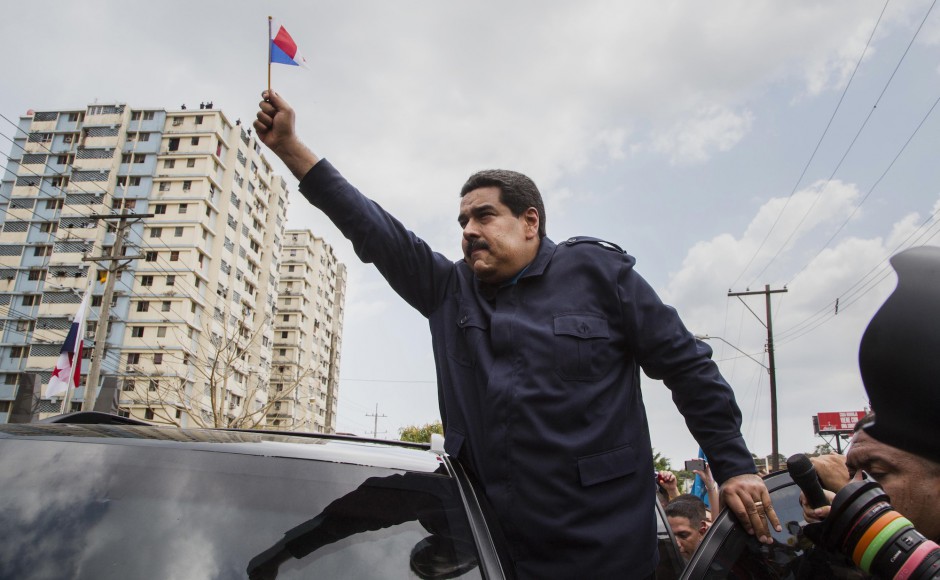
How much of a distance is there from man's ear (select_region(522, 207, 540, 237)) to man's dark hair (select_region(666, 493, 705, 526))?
2.77 m

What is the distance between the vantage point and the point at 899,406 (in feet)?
3.09

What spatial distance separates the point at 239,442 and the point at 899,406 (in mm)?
1401

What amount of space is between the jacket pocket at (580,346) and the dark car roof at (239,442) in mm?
469

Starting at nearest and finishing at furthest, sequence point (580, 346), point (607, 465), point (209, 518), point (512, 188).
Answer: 1. point (209, 518)
2. point (607, 465)
3. point (580, 346)
4. point (512, 188)

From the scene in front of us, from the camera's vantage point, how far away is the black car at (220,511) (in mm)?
1246

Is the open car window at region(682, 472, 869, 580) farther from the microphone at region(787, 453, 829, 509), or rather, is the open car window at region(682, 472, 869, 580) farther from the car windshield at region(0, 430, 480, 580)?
the car windshield at region(0, 430, 480, 580)

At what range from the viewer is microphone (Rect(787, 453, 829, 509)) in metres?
1.70

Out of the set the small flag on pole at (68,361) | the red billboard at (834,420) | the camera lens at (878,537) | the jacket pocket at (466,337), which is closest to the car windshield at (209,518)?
the jacket pocket at (466,337)

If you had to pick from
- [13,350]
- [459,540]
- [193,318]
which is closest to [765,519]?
[459,540]

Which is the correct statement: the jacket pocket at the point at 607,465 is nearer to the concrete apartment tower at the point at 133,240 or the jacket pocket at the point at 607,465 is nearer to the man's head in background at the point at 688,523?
the man's head in background at the point at 688,523

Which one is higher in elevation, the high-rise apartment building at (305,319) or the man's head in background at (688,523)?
the high-rise apartment building at (305,319)

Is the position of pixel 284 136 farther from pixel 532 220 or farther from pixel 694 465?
pixel 694 465

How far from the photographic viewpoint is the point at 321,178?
2180 mm


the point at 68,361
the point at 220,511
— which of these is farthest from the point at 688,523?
the point at 68,361
